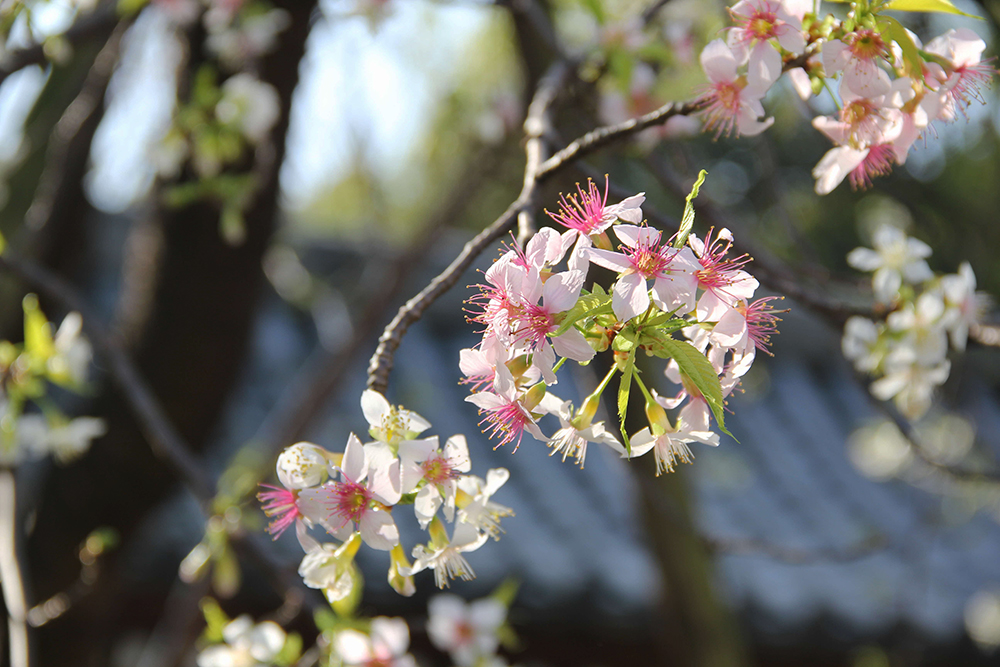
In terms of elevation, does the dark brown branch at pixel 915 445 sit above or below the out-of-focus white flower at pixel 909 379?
below

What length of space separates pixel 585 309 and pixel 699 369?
9 centimetres

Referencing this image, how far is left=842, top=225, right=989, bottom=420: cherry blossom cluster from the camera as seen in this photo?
116 centimetres

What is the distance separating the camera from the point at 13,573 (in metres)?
1.54

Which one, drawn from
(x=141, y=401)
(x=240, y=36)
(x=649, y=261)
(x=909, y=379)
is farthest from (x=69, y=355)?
(x=909, y=379)

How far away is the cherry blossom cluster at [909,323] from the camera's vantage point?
116cm

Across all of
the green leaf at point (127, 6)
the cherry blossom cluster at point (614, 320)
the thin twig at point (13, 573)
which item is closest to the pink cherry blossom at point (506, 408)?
the cherry blossom cluster at point (614, 320)

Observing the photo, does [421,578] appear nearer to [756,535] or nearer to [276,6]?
[276,6]

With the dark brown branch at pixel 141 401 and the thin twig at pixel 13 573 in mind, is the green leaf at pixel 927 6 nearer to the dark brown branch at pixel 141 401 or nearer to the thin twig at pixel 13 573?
the dark brown branch at pixel 141 401

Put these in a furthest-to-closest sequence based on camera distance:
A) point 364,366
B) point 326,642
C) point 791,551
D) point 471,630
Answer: point 364,366 < point 791,551 < point 471,630 < point 326,642

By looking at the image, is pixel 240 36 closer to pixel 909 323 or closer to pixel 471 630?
pixel 471 630

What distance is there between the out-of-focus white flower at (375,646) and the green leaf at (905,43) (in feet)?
3.09

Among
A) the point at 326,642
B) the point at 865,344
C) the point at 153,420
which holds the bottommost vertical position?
the point at 865,344

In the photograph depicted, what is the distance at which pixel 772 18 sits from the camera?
2.40ft

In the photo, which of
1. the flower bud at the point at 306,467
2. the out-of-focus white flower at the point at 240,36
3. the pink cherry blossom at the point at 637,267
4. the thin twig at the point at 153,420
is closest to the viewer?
the pink cherry blossom at the point at 637,267
